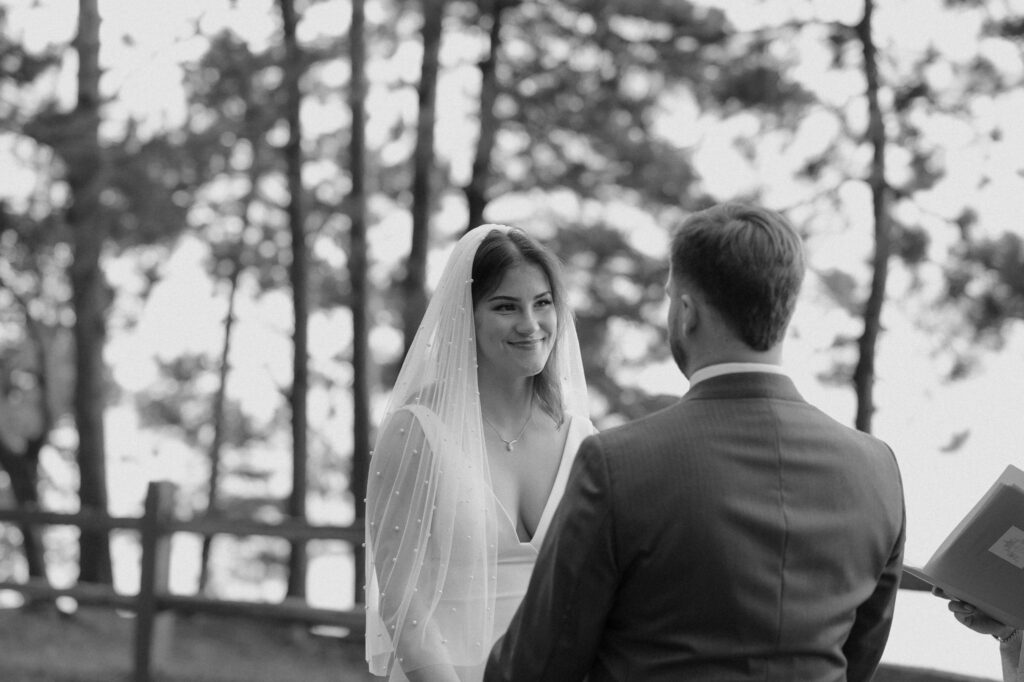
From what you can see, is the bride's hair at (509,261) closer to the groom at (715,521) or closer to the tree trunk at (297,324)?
the groom at (715,521)

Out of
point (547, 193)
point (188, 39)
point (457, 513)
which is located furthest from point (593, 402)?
point (457, 513)

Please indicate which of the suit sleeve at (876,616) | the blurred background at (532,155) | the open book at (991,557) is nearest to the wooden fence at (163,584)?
the blurred background at (532,155)

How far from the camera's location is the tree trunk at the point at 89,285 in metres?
11.9

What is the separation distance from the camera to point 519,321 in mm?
3598

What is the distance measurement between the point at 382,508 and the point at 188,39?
9189mm

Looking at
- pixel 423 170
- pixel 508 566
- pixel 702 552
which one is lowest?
pixel 508 566

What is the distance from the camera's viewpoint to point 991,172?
1061cm

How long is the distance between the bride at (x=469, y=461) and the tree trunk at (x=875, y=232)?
24.4ft

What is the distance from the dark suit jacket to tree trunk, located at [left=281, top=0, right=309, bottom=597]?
1084 centimetres

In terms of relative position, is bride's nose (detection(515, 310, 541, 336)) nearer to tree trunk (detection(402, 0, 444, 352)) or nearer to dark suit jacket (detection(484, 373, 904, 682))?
dark suit jacket (detection(484, 373, 904, 682))

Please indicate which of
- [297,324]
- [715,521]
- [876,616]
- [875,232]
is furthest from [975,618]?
[297,324]

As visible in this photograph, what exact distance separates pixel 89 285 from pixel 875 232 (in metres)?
7.35

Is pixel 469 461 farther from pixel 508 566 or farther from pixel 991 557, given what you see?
pixel 991 557

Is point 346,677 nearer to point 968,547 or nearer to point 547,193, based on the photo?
point 547,193
